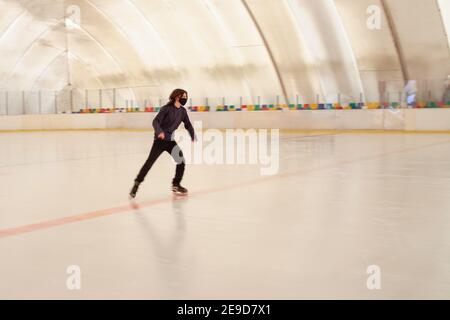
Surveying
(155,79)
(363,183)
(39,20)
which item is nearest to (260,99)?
(155,79)

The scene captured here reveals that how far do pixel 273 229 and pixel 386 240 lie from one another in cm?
118

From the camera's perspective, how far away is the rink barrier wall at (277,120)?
26922mm

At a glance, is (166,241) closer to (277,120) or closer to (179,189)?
(179,189)

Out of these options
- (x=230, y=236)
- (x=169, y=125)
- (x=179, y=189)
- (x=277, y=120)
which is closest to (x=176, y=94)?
(x=169, y=125)

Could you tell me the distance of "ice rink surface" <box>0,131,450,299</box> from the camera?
3975 millimetres

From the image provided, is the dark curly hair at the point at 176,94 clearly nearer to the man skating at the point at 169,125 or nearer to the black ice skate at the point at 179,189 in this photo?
the man skating at the point at 169,125

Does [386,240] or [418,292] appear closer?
[418,292]

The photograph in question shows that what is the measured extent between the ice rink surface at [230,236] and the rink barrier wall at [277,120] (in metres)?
17.1

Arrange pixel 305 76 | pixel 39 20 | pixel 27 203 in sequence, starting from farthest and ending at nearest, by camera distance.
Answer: pixel 39 20, pixel 305 76, pixel 27 203

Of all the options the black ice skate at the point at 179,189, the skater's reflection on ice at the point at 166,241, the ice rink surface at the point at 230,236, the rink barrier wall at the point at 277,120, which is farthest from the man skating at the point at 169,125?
the rink barrier wall at the point at 277,120

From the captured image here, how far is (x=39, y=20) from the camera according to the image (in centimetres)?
4497

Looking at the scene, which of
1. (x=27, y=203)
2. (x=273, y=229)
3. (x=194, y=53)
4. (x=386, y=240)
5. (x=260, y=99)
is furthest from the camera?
(x=194, y=53)
